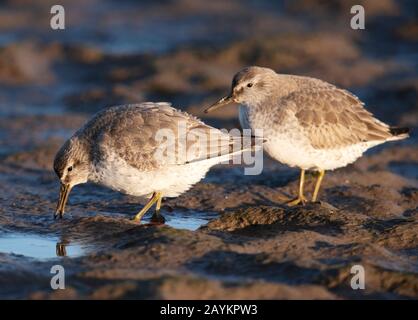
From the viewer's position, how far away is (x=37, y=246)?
31.6 ft

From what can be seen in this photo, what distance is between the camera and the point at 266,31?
20828 millimetres

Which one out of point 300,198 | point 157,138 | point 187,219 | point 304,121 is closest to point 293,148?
point 304,121

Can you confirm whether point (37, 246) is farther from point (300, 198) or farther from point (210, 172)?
point (210, 172)

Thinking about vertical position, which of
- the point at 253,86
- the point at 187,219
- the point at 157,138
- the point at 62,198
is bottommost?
the point at 187,219

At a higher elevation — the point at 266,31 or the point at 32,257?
the point at 266,31

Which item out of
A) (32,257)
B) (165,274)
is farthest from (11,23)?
(165,274)

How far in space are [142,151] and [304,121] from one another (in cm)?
240

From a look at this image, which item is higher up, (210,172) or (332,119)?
(332,119)

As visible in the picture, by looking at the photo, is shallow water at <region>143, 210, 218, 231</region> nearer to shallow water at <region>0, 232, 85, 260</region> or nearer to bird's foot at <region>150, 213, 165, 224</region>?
bird's foot at <region>150, 213, 165, 224</region>

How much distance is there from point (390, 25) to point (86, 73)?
7912mm

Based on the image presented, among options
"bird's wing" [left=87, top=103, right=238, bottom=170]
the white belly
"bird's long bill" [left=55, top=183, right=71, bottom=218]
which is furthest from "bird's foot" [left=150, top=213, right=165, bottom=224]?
the white belly
